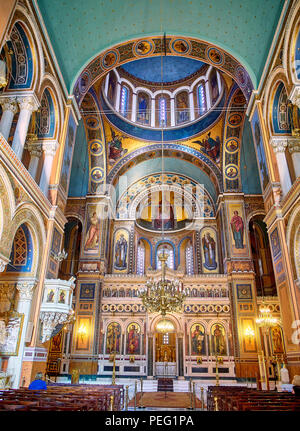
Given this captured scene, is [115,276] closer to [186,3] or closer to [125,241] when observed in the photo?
[125,241]

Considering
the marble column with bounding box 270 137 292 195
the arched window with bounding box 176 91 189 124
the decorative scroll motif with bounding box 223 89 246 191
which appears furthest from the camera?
the arched window with bounding box 176 91 189 124

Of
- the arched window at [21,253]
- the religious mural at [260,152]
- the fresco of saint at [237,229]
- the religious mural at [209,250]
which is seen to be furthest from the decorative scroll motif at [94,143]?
the arched window at [21,253]

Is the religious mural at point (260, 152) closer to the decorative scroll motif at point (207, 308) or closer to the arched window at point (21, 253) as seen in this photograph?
the arched window at point (21, 253)

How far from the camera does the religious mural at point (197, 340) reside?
16703mm

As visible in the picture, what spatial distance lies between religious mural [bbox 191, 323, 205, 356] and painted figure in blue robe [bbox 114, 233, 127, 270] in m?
5.58

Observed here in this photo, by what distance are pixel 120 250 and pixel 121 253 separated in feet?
0.76

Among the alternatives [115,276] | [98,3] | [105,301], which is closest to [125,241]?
[115,276]

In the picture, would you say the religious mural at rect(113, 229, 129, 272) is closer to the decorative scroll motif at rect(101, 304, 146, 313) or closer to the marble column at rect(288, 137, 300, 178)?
the decorative scroll motif at rect(101, 304, 146, 313)

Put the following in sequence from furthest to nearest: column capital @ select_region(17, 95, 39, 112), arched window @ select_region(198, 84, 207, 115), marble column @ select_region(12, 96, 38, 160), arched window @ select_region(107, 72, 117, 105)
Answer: arched window @ select_region(198, 84, 207, 115) < arched window @ select_region(107, 72, 117, 105) < column capital @ select_region(17, 95, 39, 112) < marble column @ select_region(12, 96, 38, 160)

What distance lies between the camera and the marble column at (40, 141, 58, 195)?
409 inches

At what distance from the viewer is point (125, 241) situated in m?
20.1

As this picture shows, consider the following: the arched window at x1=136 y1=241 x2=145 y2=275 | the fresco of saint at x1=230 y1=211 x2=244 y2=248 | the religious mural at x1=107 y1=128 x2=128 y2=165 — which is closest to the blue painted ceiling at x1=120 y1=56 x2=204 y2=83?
the religious mural at x1=107 y1=128 x2=128 y2=165

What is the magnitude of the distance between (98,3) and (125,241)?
42.9 ft

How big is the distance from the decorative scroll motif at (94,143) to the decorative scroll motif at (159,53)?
3.44 meters
